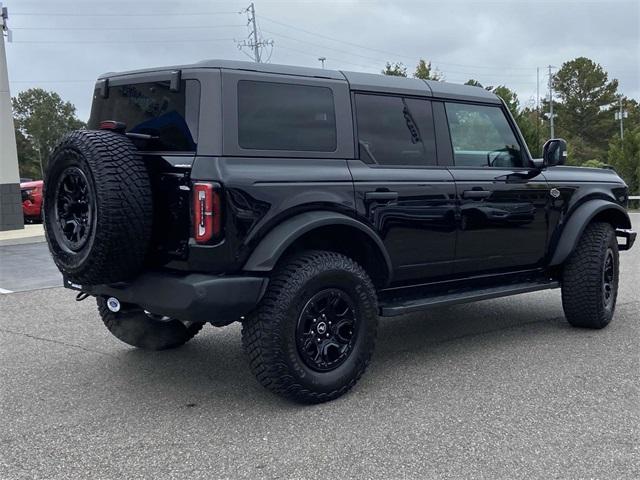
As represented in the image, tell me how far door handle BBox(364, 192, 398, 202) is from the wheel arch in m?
0.20

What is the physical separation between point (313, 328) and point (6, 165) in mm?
13894

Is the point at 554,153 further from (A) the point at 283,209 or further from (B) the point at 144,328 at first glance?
(B) the point at 144,328

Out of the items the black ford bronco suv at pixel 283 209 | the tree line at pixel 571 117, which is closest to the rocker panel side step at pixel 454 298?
the black ford bronco suv at pixel 283 209

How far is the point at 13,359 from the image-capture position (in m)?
4.85

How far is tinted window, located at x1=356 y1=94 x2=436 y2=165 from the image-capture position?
14.1 feet

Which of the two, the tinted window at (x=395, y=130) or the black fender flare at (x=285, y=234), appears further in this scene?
the tinted window at (x=395, y=130)

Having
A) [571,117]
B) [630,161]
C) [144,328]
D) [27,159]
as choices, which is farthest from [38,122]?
[144,328]

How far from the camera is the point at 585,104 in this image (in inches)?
2424

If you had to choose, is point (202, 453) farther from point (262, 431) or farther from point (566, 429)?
point (566, 429)

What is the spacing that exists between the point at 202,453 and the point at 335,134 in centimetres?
204

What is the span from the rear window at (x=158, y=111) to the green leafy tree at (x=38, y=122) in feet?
239

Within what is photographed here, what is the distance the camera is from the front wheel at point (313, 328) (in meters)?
3.59

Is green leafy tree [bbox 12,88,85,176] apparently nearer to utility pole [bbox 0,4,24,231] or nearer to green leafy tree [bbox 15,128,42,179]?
green leafy tree [bbox 15,128,42,179]

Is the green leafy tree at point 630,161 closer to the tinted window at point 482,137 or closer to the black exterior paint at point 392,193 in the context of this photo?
the black exterior paint at point 392,193
